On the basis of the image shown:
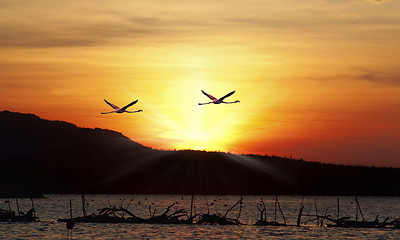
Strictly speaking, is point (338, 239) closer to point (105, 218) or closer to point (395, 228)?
point (395, 228)

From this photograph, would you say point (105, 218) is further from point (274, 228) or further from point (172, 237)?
point (274, 228)

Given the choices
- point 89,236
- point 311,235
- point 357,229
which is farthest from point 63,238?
point 357,229

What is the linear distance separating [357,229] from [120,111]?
29844 mm

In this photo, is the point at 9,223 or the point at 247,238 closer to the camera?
the point at 247,238

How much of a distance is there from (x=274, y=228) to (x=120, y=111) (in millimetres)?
22075

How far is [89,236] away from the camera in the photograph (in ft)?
214

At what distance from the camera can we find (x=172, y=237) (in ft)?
214

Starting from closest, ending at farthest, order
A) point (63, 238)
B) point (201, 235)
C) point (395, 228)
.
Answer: point (63, 238)
point (201, 235)
point (395, 228)

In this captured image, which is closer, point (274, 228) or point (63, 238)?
point (63, 238)

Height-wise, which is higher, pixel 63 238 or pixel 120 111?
pixel 120 111

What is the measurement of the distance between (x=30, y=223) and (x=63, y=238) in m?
16.3

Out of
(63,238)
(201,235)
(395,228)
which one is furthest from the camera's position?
(395,228)

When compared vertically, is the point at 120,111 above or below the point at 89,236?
above

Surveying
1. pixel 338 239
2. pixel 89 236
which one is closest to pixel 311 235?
pixel 338 239
